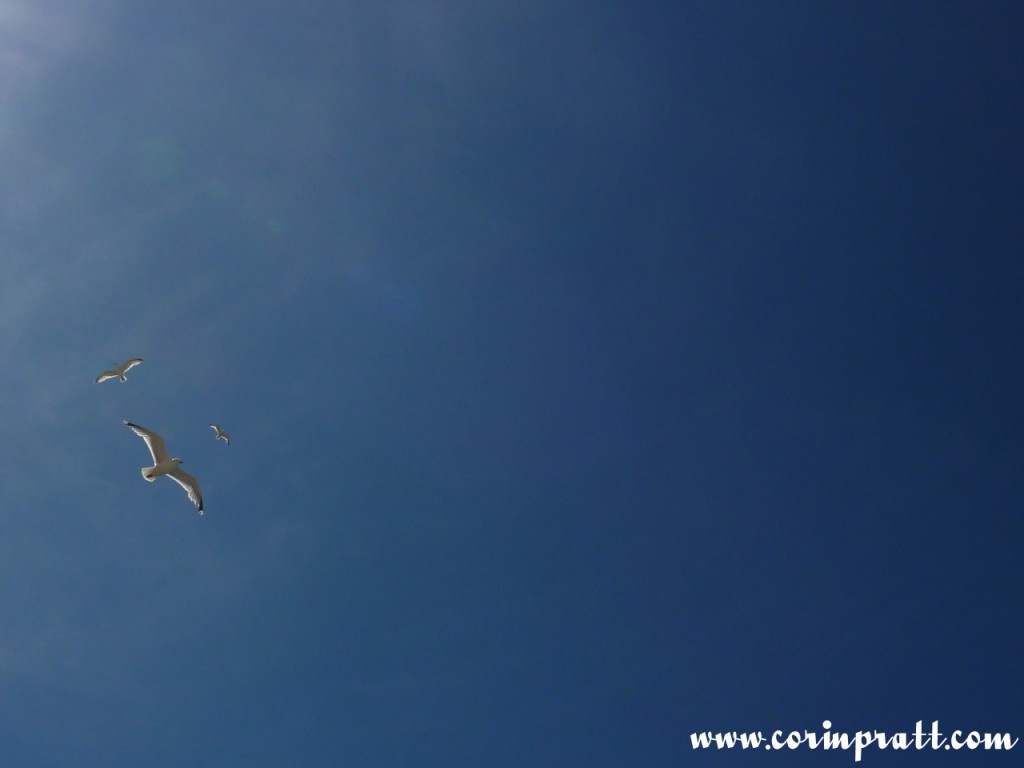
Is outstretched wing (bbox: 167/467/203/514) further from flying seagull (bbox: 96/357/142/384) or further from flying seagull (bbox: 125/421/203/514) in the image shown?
flying seagull (bbox: 96/357/142/384)

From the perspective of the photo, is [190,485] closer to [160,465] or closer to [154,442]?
[160,465]

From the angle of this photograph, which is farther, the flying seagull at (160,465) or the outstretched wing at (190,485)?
the outstretched wing at (190,485)

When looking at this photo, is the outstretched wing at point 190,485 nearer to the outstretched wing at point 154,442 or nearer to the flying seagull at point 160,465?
the flying seagull at point 160,465

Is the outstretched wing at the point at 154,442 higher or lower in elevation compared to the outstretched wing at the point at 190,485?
higher

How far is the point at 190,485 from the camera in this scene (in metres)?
70.2

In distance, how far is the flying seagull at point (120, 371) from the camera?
72812mm

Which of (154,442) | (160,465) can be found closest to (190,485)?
(160,465)

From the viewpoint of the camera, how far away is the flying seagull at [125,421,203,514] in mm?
68000

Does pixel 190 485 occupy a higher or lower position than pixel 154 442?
lower

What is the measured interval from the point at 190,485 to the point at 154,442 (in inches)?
176

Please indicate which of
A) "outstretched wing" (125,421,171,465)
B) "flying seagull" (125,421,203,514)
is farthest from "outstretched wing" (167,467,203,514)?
"outstretched wing" (125,421,171,465)

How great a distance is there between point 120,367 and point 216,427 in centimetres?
988

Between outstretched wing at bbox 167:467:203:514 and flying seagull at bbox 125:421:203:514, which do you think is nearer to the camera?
flying seagull at bbox 125:421:203:514

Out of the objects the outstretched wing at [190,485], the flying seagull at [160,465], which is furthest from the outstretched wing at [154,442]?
the outstretched wing at [190,485]
